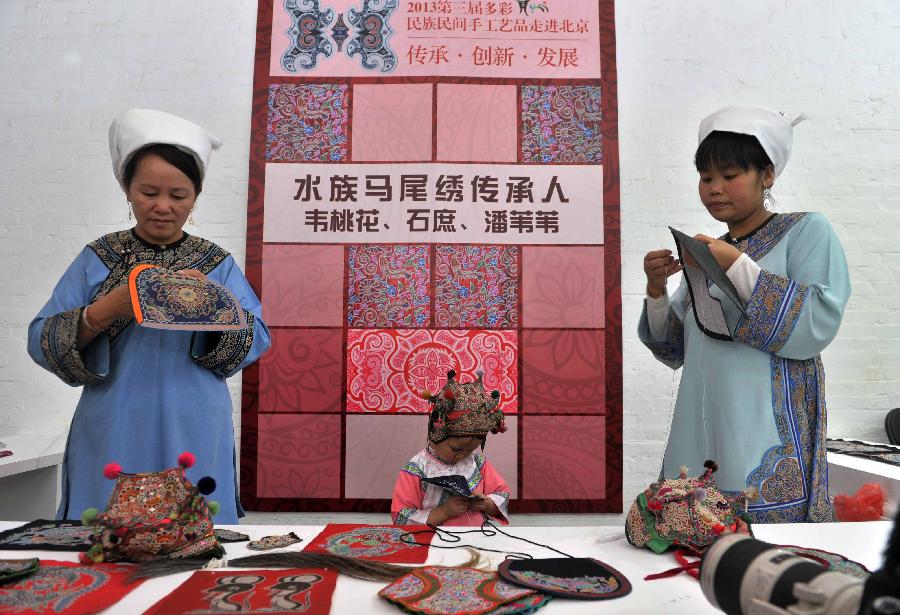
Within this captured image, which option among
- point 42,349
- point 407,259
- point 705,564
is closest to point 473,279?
point 407,259

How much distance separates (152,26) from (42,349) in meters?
2.46

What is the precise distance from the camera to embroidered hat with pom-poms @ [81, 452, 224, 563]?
1.25 metres

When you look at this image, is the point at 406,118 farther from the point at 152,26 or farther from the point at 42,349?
the point at 42,349

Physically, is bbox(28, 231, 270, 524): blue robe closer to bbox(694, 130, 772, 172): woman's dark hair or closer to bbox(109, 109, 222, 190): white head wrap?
bbox(109, 109, 222, 190): white head wrap

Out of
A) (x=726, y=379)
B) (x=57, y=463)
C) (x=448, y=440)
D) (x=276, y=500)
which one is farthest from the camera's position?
(x=276, y=500)

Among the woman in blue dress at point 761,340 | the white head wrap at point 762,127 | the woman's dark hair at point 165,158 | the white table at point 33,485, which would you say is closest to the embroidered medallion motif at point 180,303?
the woman's dark hair at point 165,158

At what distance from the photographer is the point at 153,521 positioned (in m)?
1.25

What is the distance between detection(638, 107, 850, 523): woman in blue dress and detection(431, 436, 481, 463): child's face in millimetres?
652

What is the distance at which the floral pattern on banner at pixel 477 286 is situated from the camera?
134 inches

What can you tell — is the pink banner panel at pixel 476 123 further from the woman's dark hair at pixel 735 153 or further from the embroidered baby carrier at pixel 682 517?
the embroidered baby carrier at pixel 682 517

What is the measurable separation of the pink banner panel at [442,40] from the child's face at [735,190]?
1.77 m

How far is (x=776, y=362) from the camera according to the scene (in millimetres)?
1800

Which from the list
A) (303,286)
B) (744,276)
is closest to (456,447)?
(744,276)

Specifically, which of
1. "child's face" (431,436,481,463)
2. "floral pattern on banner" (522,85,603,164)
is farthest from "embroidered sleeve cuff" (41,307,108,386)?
"floral pattern on banner" (522,85,603,164)
